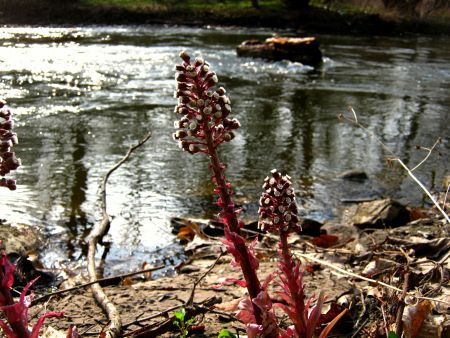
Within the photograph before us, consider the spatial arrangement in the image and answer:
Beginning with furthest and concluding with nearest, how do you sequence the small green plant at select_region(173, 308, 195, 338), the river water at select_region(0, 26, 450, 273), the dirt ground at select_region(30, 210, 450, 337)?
the river water at select_region(0, 26, 450, 273), the dirt ground at select_region(30, 210, 450, 337), the small green plant at select_region(173, 308, 195, 338)

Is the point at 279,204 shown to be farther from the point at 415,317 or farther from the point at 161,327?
the point at 161,327

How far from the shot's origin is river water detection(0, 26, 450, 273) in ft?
20.2

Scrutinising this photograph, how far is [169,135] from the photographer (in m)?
9.29

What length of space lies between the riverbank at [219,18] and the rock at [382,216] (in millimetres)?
23242

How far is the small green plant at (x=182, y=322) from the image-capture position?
103 inches

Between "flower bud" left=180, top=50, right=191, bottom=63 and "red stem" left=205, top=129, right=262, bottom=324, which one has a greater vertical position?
"flower bud" left=180, top=50, right=191, bottom=63

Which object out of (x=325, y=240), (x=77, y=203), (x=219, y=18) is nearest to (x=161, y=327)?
(x=325, y=240)

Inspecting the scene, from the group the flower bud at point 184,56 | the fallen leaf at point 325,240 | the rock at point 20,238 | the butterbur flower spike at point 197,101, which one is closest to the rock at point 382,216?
the fallen leaf at point 325,240

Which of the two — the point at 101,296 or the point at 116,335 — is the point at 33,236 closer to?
the point at 101,296

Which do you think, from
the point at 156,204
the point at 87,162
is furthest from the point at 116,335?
the point at 87,162

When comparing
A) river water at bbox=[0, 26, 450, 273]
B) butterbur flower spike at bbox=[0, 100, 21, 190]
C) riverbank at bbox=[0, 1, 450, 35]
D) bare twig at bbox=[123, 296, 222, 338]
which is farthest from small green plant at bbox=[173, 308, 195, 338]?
riverbank at bbox=[0, 1, 450, 35]

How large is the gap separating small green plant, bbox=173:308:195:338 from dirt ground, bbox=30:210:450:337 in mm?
56

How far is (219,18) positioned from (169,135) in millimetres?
23493

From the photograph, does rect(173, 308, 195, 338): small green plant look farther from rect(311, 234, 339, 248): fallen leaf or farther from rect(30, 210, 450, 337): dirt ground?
rect(311, 234, 339, 248): fallen leaf
